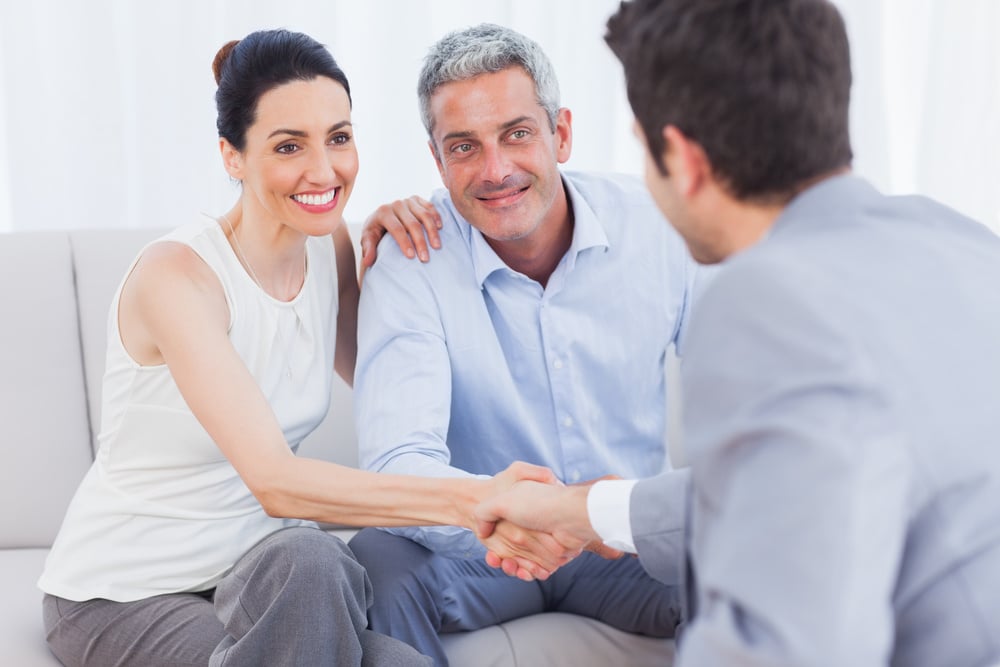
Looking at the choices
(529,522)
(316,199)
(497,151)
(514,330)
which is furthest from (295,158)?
(529,522)

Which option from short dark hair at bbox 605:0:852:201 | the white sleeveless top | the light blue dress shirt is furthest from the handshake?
short dark hair at bbox 605:0:852:201

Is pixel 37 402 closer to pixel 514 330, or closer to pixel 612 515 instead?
pixel 514 330

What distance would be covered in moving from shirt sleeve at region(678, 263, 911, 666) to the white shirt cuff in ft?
1.87

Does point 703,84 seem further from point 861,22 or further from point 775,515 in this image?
point 861,22

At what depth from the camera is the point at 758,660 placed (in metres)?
0.85

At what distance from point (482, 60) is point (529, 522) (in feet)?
2.64

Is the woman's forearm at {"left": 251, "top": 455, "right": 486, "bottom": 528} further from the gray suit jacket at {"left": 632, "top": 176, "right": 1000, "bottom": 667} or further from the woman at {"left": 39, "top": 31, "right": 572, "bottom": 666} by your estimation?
the gray suit jacket at {"left": 632, "top": 176, "right": 1000, "bottom": 667}

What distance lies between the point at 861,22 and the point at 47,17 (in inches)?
85.7

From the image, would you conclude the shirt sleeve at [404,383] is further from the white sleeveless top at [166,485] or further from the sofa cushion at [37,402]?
the sofa cushion at [37,402]

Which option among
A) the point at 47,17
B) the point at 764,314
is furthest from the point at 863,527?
the point at 47,17

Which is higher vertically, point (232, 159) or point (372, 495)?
point (232, 159)

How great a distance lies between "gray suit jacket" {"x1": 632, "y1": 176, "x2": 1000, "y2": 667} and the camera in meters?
0.84

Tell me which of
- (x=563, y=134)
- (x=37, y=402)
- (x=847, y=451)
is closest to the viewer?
(x=847, y=451)

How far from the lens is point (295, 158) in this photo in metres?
1.90
